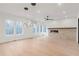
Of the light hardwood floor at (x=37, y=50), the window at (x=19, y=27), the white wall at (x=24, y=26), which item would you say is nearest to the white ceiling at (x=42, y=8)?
the white wall at (x=24, y=26)

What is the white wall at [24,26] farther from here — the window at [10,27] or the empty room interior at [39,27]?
the window at [10,27]

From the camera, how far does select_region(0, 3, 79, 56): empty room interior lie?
7575mm

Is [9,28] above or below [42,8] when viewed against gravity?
below

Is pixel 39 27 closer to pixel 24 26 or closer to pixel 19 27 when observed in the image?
pixel 24 26

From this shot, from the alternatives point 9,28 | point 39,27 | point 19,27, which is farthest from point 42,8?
point 39,27

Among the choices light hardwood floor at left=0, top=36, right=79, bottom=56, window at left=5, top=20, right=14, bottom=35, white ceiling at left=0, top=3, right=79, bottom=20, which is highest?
white ceiling at left=0, top=3, right=79, bottom=20

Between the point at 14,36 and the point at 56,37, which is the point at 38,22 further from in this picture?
the point at 14,36

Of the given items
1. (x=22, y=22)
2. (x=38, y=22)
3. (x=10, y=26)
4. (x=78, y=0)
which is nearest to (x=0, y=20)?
(x=10, y=26)

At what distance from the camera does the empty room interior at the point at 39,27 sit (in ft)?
24.9

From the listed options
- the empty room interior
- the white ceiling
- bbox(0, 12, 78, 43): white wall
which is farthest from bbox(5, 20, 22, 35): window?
the white ceiling

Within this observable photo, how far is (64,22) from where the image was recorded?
43.8ft

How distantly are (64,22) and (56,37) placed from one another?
205 cm

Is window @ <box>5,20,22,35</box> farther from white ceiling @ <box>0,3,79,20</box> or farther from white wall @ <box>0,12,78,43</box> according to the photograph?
white ceiling @ <box>0,3,79,20</box>

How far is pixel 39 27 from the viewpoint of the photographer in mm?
16453
